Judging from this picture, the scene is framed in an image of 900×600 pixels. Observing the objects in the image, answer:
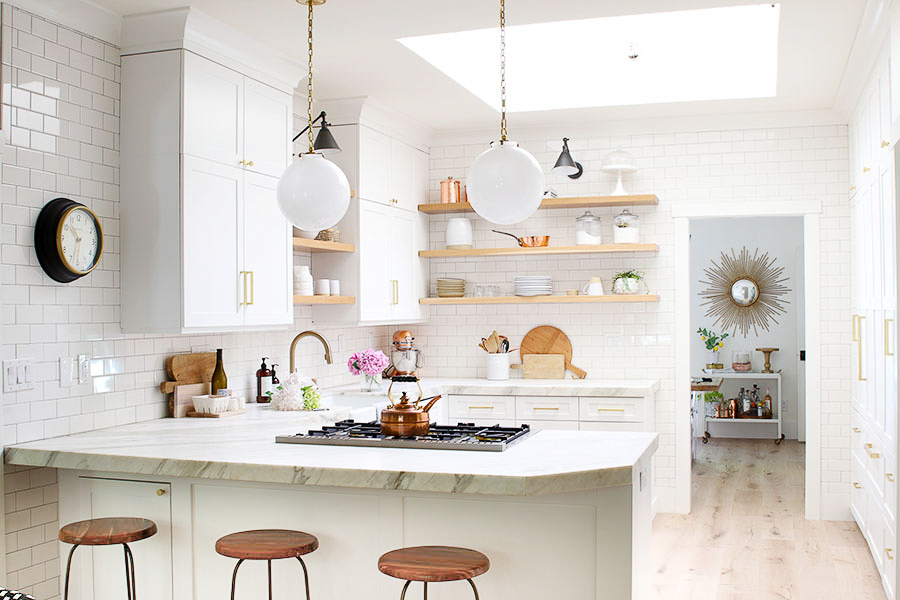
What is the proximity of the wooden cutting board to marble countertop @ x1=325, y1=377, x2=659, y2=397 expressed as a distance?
1261 mm

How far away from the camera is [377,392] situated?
17.6ft

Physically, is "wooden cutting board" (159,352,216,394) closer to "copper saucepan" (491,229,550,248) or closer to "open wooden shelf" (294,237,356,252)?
"open wooden shelf" (294,237,356,252)

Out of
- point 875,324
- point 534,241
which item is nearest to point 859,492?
point 875,324

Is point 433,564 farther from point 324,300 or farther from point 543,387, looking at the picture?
point 543,387

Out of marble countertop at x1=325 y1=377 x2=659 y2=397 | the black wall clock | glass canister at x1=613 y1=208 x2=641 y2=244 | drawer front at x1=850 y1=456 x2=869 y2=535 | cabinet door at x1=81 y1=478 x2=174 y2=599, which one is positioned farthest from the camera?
glass canister at x1=613 y1=208 x2=641 y2=244

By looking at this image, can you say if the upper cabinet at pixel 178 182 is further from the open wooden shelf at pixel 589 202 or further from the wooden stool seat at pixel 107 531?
the open wooden shelf at pixel 589 202

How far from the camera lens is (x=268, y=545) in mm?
2770

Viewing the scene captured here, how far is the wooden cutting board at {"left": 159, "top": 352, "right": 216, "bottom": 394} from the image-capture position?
409 centimetres

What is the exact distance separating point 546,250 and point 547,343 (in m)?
0.72

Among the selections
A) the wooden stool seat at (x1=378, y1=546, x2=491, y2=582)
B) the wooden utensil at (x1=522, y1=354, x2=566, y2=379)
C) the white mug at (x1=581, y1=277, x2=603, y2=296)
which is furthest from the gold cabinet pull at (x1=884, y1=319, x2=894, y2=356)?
the wooden utensil at (x1=522, y1=354, x2=566, y2=379)

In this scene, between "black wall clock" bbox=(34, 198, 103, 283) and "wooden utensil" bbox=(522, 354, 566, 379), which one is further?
"wooden utensil" bbox=(522, 354, 566, 379)

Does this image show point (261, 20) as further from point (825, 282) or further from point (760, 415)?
point (760, 415)

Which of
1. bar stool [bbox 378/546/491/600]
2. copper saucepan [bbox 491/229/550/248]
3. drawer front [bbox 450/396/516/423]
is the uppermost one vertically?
copper saucepan [bbox 491/229/550/248]

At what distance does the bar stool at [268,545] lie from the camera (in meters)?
2.71
